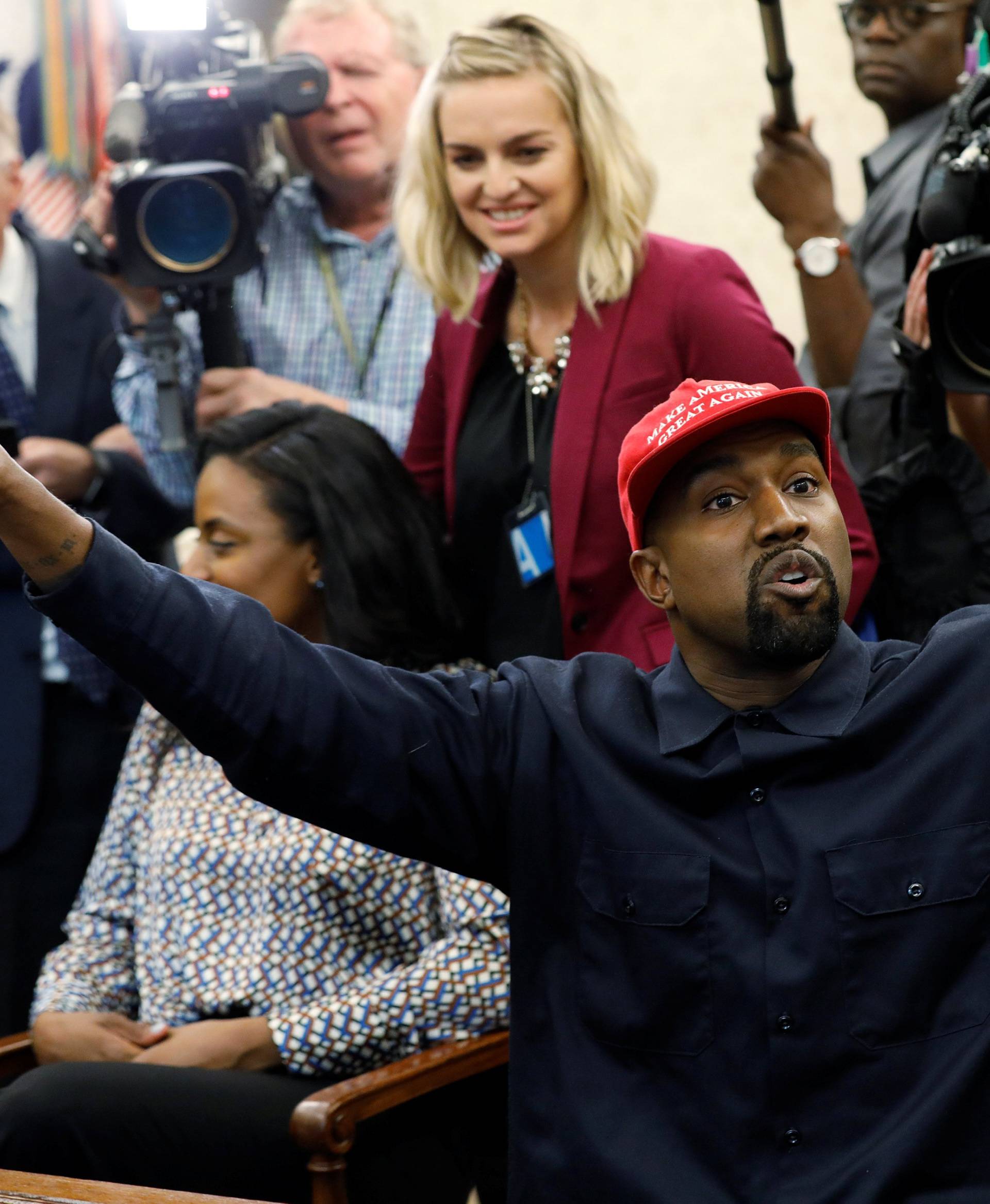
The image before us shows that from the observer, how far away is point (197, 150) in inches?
98.3

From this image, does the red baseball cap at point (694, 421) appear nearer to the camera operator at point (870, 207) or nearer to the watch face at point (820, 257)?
the camera operator at point (870, 207)

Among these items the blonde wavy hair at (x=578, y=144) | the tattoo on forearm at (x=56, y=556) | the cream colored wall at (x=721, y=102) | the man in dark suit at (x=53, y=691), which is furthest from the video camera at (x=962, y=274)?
the cream colored wall at (x=721, y=102)

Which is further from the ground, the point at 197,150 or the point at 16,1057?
the point at 197,150

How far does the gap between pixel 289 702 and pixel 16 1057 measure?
1.01 m

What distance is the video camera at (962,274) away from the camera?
6.40 feet

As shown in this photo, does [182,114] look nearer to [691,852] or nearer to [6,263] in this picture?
[6,263]

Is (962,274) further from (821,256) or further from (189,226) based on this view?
(189,226)

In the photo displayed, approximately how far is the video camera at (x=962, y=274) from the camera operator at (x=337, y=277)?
2.84ft

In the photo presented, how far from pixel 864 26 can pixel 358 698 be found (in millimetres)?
1781

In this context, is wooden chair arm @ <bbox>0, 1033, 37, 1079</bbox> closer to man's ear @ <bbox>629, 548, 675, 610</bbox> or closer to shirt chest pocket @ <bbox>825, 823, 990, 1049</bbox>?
man's ear @ <bbox>629, 548, 675, 610</bbox>

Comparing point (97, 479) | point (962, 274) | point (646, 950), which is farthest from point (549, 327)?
point (646, 950)

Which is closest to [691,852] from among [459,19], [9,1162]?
[9,1162]

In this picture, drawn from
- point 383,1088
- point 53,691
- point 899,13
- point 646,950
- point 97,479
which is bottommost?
point 383,1088

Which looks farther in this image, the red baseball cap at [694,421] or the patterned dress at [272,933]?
the patterned dress at [272,933]
